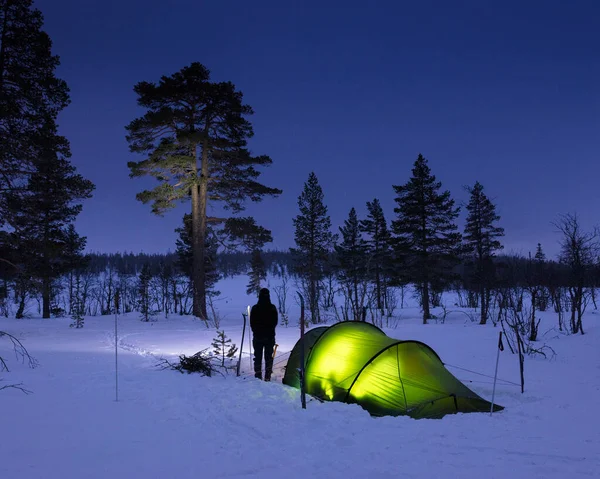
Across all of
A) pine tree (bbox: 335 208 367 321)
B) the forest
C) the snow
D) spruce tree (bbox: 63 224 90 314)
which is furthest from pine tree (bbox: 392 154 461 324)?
spruce tree (bbox: 63 224 90 314)

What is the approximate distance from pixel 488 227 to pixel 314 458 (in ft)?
87.5

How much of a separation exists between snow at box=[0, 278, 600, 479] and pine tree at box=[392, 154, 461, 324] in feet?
54.4

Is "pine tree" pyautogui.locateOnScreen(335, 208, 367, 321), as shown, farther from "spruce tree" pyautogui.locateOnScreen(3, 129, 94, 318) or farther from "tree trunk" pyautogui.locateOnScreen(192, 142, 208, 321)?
"spruce tree" pyautogui.locateOnScreen(3, 129, 94, 318)

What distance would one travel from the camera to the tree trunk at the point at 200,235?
19.3 m

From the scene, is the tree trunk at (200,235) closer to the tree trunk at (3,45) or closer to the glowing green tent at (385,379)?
the tree trunk at (3,45)

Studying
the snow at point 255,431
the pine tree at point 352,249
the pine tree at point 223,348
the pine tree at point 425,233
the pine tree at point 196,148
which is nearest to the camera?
the snow at point 255,431

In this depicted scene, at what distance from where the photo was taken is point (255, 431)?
16.7 feet

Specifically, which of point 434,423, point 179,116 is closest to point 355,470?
point 434,423

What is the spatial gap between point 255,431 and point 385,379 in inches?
107

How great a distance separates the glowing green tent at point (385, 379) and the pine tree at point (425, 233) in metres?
18.9

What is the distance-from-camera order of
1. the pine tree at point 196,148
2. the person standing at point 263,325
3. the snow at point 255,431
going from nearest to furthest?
the snow at point 255,431, the person standing at point 263,325, the pine tree at point 196,148

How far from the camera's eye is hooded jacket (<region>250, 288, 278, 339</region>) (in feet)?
28.5

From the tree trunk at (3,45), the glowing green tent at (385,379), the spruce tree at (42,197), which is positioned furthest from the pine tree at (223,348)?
the tree trunk at (3,45)

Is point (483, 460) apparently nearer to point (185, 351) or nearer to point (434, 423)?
point (434, 423)
